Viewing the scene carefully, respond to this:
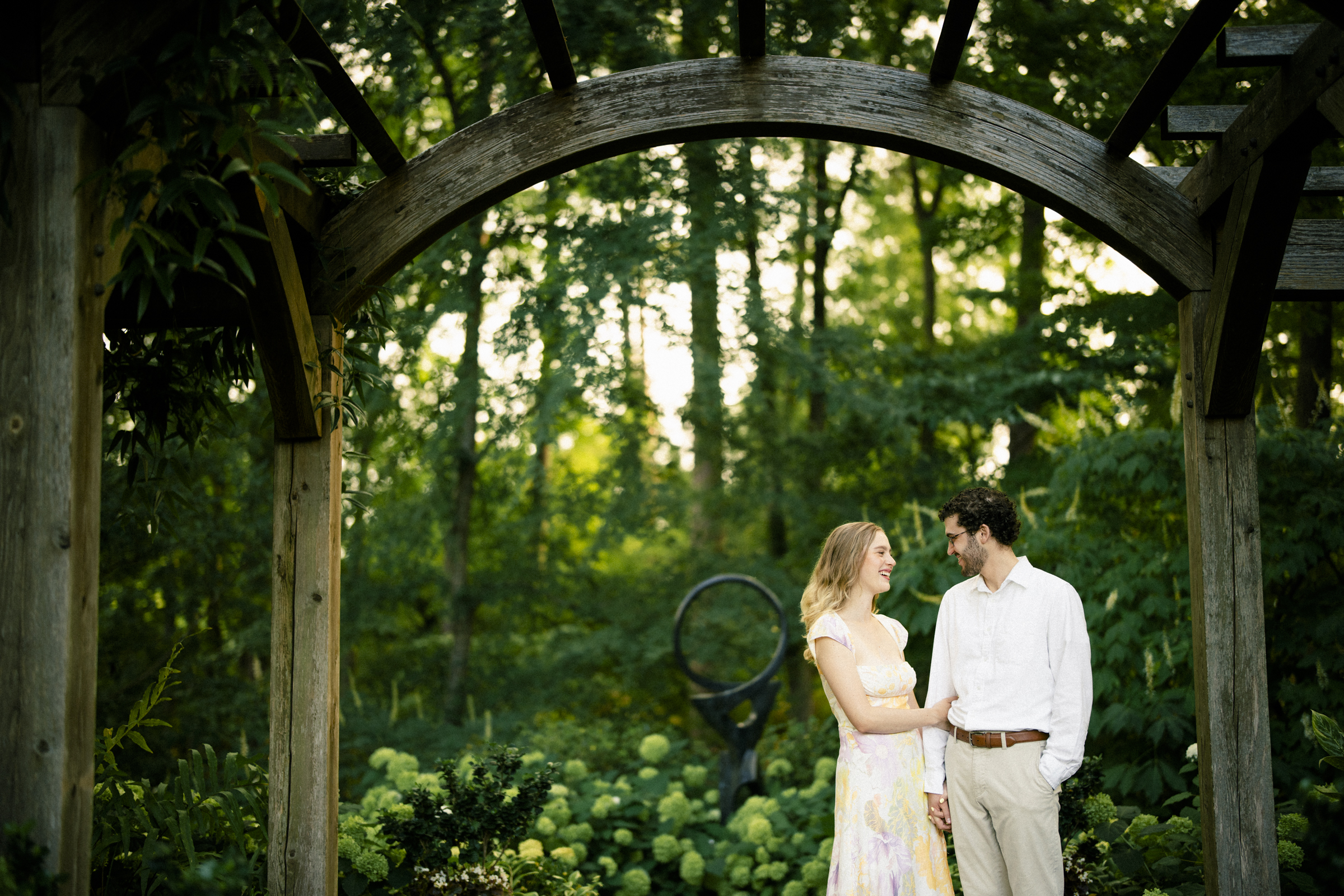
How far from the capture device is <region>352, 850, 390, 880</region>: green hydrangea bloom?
3.29 metres

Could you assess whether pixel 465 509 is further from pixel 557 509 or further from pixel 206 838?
pixel 206 838

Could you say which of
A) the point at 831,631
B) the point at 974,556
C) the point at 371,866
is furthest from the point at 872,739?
the point at 371,866

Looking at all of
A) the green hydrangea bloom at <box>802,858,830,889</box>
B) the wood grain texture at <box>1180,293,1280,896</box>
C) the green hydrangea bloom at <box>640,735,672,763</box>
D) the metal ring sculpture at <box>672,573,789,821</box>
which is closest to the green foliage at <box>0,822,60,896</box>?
the wood grain texture at <box>1180,293,1280,896</box>

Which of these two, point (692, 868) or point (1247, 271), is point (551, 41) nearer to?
point (1247, 271)

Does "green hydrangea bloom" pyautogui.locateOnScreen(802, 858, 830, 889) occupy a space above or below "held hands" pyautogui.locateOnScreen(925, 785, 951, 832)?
below

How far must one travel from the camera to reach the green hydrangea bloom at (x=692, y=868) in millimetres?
4402

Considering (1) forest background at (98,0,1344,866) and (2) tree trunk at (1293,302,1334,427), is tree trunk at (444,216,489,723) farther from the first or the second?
(2) tree trunk at (1293,302,1334,427)

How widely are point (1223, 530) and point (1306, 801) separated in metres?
1.06

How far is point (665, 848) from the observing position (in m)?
4.50

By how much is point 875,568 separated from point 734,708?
263cm

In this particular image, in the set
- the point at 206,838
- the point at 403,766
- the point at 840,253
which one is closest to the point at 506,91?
the point at 840,253

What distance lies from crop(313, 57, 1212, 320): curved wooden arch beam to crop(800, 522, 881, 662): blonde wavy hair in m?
1.15

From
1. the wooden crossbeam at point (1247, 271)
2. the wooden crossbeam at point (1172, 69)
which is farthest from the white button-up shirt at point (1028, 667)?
the wooden crossbeam at point (1172, 69)

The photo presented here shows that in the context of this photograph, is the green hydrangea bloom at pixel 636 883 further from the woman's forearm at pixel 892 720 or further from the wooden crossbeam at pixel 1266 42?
the wooden crossbeam at pixel 1266 42
